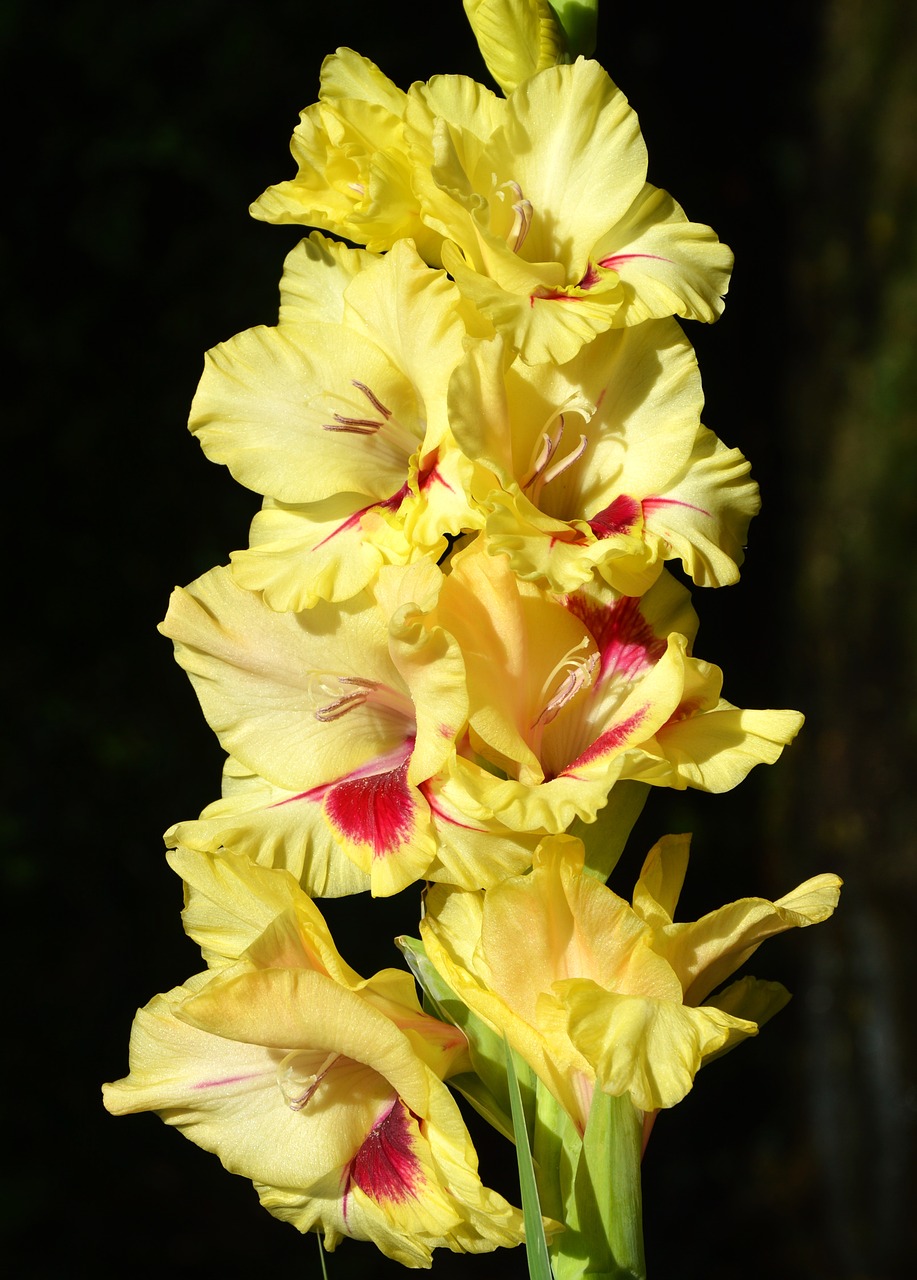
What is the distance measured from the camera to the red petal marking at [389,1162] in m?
0.73

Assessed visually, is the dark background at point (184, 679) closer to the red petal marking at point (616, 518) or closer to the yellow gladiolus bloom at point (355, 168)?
the yellow gladiolus bloom at point (355, 168)

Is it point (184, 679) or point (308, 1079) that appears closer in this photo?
point (308, 1079)

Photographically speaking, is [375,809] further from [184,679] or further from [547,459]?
[184,679]

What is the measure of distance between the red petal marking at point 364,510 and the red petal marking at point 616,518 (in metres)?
0.11

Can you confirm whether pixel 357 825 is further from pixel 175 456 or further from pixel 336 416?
pixel 175 456

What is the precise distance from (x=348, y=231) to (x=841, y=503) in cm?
248

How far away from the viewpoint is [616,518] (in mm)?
720

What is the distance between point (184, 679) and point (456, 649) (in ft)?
4.96

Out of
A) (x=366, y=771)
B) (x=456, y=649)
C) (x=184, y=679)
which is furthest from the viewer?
(x=184, y=679)

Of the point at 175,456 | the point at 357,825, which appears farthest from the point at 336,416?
the point at 175,456

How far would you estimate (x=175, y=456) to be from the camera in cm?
213

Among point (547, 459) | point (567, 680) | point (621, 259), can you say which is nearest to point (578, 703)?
point (567, 680)

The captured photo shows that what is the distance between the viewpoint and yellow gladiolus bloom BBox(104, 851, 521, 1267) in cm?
69

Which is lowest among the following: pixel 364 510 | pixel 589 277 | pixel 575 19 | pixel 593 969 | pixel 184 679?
pixel 184 679
